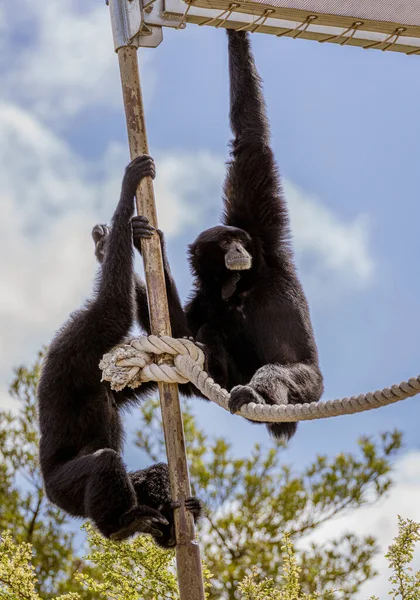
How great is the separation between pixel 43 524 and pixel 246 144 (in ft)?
24.0

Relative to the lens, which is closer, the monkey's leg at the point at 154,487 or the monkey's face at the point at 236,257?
the monkey's leg at the point at 154,487

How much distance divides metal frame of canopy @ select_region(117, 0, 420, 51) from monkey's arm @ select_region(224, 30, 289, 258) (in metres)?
1.22

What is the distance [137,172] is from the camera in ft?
17.4

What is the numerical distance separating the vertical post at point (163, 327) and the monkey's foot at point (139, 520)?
260 mm

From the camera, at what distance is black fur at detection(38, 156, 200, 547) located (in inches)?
207

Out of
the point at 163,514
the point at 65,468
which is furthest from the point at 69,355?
the point at 163,514

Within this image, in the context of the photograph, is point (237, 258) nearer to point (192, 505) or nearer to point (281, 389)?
point (281, 389)

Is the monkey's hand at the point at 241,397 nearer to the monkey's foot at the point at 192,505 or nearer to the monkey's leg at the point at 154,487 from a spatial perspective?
the monkey's foot at the point at 192,505

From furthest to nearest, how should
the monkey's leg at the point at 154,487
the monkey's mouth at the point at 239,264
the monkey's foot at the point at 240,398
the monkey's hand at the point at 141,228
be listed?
the monkey's mouth at the point at 239,264 < the monkey's leg at the point at 154,487 < the monkey's hand at the point at 141,228 < the monkey's foot at the point at 240,398

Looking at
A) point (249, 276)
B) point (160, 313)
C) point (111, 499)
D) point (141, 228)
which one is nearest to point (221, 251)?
point (249, 276)

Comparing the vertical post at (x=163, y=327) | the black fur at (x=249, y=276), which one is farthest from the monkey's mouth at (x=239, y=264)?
the vertical post at (x=163, y=327)

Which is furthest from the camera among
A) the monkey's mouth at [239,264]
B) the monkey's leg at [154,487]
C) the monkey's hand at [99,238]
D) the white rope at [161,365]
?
the monkey's hand at [99,238]

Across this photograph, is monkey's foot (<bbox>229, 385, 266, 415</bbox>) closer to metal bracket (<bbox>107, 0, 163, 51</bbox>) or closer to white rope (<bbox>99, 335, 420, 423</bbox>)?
white rope (<bbox>99, 335, 420, 423</bbox>)

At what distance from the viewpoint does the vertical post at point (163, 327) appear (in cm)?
492
